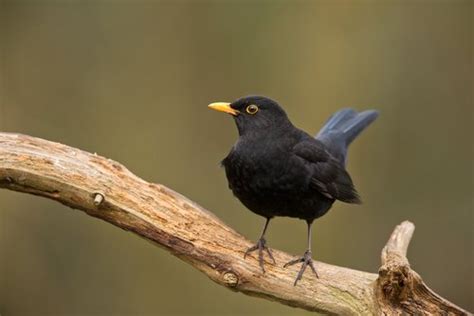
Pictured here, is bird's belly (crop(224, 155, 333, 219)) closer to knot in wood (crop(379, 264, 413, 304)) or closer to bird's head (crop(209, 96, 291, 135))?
bird's head (crop(209, 96, 291, 135))

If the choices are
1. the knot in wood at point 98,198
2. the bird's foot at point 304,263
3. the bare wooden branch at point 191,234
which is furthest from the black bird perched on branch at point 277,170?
the knot in wood at point 98,198

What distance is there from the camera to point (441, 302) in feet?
13.8

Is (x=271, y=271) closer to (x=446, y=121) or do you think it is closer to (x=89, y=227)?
(x=89, y=227)

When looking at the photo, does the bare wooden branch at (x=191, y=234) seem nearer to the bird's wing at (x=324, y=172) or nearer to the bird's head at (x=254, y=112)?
the bird's wing at (x=324, y=172)

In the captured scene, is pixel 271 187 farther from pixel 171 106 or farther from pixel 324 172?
pixel 171 106

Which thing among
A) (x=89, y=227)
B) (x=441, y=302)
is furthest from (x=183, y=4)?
(x=441, y=302)

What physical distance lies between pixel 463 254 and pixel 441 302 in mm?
5103

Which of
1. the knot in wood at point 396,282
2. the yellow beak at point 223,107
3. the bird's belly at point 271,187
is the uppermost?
the yellow beak at point 223,107

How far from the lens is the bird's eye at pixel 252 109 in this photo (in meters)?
5.16

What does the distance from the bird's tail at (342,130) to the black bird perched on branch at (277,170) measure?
0.57 m

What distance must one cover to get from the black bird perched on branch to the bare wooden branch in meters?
0.14

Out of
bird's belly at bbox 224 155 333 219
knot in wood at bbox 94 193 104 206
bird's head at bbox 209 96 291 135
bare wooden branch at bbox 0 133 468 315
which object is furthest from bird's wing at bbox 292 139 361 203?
knot in wood at bbox 94 193 104 206

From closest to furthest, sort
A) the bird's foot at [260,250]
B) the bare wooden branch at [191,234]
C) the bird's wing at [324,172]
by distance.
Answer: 1. the bare wooden branch at [191,234]
2. the bird's foot at [260,250]
3. the bird's wing at [324,172]

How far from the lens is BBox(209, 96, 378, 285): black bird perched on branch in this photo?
4824 millimetres
